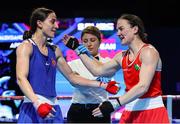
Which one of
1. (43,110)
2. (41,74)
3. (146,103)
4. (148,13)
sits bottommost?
(148,13)

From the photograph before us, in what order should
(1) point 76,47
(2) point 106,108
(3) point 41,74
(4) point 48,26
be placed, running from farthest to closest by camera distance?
1. (1) point 76,47
2. (4) point 48,26
3. (3) point 41,74
4. (2) point 106,108

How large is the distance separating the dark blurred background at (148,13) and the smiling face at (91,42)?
14.4ft

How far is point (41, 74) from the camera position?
2979mm

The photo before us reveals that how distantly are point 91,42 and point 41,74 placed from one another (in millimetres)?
1113

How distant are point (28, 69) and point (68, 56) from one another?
429 cm

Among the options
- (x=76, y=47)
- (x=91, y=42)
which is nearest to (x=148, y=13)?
(x=91, y=42)

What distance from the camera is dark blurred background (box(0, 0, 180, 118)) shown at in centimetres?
845

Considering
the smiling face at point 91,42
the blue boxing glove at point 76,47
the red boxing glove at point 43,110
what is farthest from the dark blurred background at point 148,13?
the red boxing glove at point 43,110

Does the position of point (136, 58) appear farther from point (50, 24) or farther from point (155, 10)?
point (155, 10)

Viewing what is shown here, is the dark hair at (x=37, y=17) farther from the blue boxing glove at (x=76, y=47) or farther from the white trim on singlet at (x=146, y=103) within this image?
the white trim on singlet at (x=146, y=103)

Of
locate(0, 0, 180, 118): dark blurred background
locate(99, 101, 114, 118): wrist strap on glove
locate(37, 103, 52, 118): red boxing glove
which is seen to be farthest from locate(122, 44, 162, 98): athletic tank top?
locate(0, 0, 180, 118): dark blurred background

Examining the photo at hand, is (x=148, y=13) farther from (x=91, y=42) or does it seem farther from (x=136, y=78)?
(x=136, y=78)

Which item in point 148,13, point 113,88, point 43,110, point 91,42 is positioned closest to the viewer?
point 43,110

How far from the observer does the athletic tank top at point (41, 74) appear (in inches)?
116
